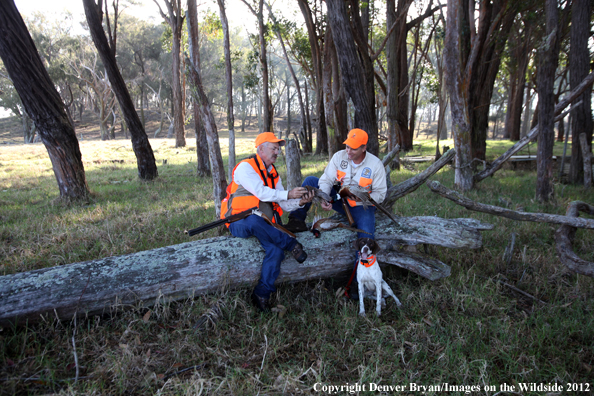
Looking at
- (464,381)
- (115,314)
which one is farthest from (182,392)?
(464,381)

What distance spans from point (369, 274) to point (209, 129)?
3.68 meters

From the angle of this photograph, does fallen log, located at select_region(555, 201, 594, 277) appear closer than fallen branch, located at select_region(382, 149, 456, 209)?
Yes

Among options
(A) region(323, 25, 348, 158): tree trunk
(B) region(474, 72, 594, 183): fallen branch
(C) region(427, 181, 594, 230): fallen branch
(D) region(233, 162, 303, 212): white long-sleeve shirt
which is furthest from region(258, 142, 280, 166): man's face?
(B) region(474, 72, 594, 183): fallen branch

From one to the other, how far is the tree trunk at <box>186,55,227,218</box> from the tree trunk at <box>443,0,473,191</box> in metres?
5.80

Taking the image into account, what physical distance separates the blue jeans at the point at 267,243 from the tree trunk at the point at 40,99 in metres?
5.41

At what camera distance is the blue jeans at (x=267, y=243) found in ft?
12.1

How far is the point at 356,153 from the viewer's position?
4.46 m

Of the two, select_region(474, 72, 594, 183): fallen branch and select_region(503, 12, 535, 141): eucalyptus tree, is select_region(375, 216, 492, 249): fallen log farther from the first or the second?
select_region(503, 12, 535, 141): eucalyptus tree

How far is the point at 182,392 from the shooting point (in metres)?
2.61

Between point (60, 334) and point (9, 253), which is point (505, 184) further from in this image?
point (9, 253)

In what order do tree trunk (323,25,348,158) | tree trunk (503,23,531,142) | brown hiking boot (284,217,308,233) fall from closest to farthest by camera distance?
brown hiking boot (284,217,308,233) < tree trunk (323,25,348,158) < tree trunk (503,23,531,142)

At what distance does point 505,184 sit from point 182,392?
30.3 ft

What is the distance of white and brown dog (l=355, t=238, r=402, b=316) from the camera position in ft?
11.9

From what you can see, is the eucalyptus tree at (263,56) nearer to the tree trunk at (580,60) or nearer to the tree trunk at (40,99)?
the tree trunk at (40,99)
